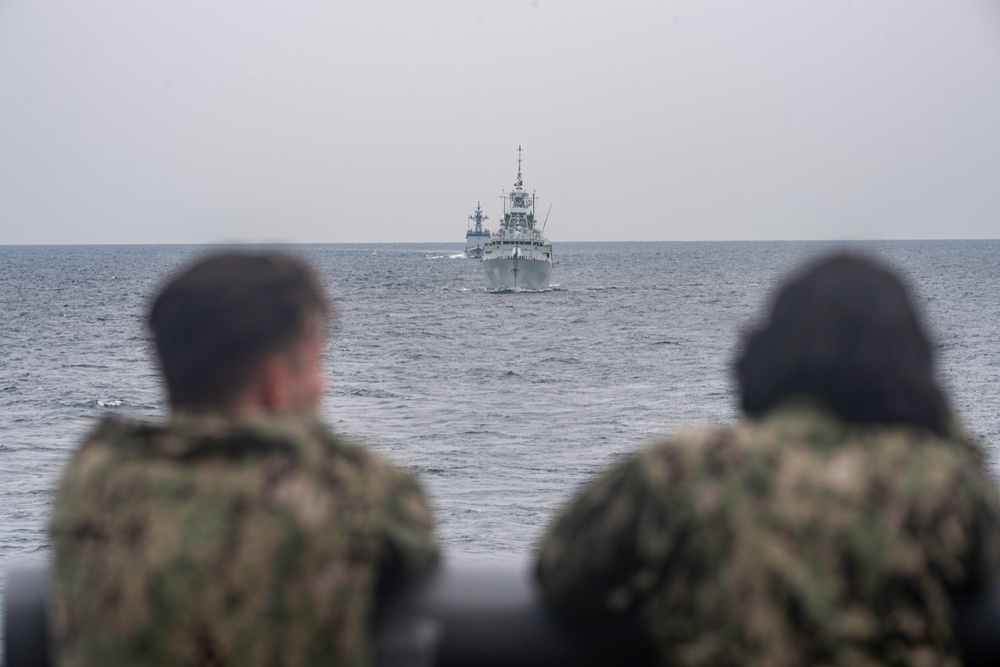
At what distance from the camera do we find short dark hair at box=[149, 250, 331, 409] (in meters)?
1.92

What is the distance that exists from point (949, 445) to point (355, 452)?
0.93m

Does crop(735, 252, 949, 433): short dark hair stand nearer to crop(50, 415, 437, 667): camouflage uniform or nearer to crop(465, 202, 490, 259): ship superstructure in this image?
crop(50, 415, 437, 667): camouflage uniform

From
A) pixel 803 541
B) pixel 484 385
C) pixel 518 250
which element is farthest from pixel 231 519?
Answer: pixel 518 250

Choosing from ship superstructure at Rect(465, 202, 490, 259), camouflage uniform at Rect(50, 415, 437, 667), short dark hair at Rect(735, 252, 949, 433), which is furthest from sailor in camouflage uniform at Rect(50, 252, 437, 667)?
ship superstructure at Rect(465, 202, 490, 259)

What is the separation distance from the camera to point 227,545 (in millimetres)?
1784

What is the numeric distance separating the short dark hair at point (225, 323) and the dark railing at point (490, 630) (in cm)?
45

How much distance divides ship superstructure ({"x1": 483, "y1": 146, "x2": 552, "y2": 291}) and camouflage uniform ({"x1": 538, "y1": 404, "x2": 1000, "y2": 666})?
239ft

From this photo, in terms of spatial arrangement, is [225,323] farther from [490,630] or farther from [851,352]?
[851,352]

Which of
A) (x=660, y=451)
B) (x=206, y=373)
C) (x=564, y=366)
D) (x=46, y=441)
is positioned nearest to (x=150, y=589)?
(x=206, y=373)

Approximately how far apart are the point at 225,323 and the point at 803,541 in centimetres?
96

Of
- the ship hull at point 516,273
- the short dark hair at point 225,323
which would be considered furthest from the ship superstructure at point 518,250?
the short dark hair at point 225,323

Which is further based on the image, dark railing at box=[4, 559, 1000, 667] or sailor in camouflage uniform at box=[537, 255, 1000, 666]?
dark railing at box=[4, 559, 1000, 667]

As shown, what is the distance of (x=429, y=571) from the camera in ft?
6.39

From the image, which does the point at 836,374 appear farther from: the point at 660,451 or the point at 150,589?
the point at 150,589
